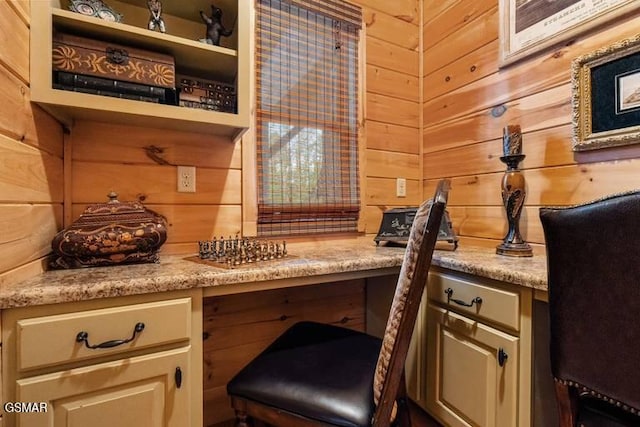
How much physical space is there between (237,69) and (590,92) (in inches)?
56.6

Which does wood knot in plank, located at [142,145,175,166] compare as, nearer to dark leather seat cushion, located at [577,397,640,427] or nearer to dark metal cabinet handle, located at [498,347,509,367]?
dark metal cabinet handle, located at [498,347,509,367]

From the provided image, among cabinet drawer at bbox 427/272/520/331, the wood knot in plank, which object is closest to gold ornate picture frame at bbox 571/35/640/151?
cabinet drawer at bbox 427/272/520/331

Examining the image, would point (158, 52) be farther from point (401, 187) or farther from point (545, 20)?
point (545, 20)

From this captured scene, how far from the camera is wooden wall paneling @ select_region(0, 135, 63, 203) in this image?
86 cm

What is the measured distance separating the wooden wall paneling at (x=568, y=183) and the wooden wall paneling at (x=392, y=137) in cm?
49

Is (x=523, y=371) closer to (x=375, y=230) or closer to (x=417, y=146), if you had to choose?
(x=375, y=230)

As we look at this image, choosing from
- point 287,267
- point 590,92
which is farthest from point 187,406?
point 590,92

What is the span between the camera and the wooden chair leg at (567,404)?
86cm

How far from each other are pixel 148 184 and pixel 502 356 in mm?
1565

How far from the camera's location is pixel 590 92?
1.31 m

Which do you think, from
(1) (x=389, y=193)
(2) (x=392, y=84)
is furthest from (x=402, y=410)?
(2) (x=392, y=84)

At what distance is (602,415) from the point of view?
0.81m

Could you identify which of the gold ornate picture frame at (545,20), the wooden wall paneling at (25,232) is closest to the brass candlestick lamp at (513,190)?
the gold ornate picture frame at (545,20)

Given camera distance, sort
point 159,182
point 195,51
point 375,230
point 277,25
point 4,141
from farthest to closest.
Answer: point 375,230
point 277,25
point 159,182
point 195,51
point 4,141
